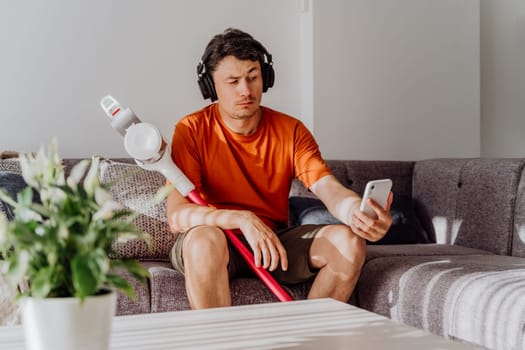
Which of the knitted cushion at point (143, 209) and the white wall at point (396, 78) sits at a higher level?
the white wall at point (396, 78)

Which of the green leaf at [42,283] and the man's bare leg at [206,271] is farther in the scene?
the man's bare leg at [206,271]

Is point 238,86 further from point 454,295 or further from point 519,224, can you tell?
point 519,224

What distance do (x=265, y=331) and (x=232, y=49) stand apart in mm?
1114

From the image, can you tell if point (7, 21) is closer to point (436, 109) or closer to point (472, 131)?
point (436, 109)

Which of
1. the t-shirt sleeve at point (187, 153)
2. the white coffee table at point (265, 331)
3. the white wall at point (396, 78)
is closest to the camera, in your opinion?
the white coffee table at point (265, 331)

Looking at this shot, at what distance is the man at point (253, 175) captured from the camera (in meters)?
1.72

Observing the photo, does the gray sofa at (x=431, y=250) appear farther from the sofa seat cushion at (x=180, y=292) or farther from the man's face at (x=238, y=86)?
the man's face at (x=238, y=86)

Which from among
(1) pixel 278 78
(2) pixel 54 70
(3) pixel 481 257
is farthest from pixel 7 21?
(3) pixel 481 257

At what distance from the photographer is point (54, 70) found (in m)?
2.66

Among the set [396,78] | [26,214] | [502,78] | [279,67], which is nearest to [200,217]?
[26,214]

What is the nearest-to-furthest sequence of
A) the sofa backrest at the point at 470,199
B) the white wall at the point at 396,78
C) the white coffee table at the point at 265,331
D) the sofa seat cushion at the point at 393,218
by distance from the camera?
the white coffee table at the point at 265,331
the sofa backrest at the point at 470,199
the sofa seat cushion at the point at 393,218
the white wall at the point at 396,78

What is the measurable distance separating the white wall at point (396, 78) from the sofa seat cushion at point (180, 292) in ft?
4.35

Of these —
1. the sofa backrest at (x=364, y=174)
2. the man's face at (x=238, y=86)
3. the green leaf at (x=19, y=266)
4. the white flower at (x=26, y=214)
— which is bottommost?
the sofa backrest at (x=364, y=174)

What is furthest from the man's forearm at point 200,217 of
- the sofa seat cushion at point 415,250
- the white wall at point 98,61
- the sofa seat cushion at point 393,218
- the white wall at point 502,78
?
the white wall at point 502,78
